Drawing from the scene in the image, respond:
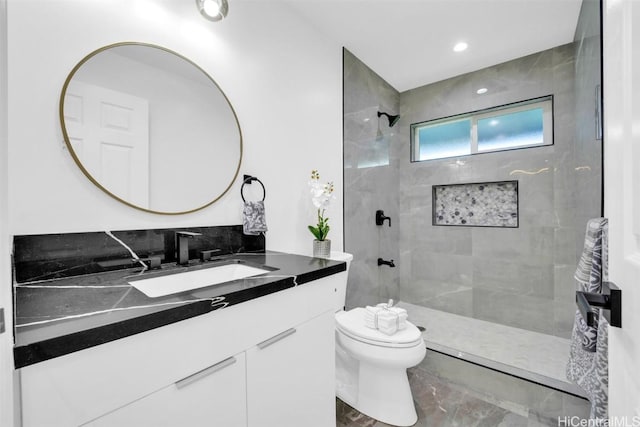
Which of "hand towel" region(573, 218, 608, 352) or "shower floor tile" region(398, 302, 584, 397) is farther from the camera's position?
"shower floor tile" region(398, 302, 584, 397)

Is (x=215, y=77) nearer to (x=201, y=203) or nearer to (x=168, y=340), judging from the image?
(x=201, y=203)

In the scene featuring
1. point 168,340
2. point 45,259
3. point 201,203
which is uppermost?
point 201,203

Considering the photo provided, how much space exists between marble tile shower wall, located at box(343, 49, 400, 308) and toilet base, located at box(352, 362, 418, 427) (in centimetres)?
79

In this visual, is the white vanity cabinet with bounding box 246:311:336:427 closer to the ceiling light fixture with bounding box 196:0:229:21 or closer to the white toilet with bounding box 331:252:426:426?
the white toilet with bounding box 331:252:426:426

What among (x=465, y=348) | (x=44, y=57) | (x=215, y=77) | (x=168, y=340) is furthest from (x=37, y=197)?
(x=465, y=348)

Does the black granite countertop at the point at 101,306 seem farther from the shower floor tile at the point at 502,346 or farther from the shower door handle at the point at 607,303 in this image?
the shower floor tile at the point at 502,346

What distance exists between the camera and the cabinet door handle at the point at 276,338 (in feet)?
3.20

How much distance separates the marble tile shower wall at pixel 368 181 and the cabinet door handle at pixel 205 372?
1581 millimetres

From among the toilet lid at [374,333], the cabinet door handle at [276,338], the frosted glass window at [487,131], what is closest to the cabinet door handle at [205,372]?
the cabinet door handle at [276,338]

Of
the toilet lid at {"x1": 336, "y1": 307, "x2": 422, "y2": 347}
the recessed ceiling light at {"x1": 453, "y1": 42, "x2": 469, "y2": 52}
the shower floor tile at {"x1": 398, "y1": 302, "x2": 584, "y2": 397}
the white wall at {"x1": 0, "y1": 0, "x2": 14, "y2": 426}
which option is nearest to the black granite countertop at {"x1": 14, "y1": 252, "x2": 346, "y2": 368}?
the white wall at {"x1": 0, "y1": 0, "x2": 14, "y2": 426}

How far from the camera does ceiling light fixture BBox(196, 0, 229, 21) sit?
144 centimetres

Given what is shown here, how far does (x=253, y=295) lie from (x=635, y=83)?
991 mm

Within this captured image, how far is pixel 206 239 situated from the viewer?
1469 millimetres

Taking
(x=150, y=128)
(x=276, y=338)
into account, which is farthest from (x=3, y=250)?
(x=150, y=128)
